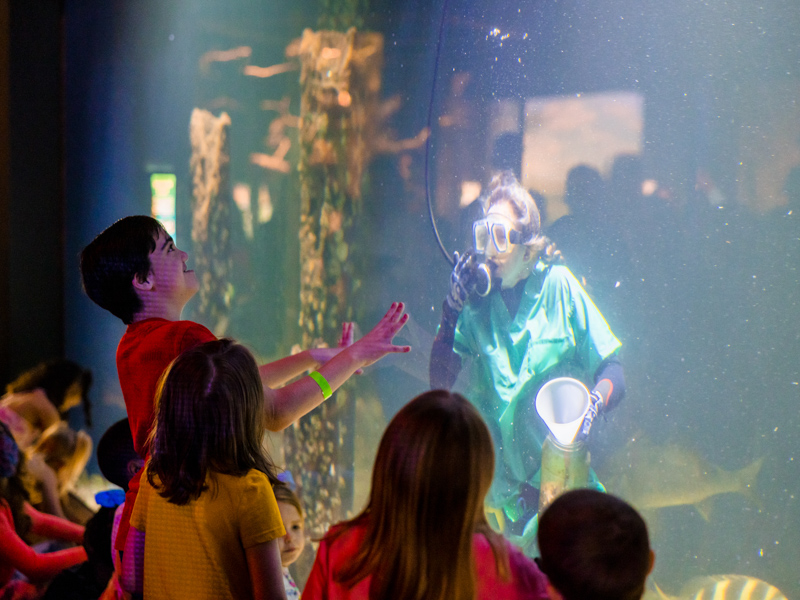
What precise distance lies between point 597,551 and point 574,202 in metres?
1.10

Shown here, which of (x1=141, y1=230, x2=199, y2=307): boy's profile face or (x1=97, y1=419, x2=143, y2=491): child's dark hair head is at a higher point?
(x1=141, y1=230, x2=199, y2=307): boy's profile face

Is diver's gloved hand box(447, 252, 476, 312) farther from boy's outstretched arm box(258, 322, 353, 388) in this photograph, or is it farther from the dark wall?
the dark wall

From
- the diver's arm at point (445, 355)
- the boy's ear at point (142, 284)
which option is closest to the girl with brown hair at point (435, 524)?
the boy's ear at point (142, 284)

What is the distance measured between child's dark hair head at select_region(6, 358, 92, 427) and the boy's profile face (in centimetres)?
230

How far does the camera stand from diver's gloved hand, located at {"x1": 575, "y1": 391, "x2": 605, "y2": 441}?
6.05 feet

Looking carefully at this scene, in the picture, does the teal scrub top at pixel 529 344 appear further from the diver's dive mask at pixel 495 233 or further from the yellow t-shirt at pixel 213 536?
the yellow t-shirt at pixel 213 536

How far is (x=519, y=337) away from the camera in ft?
6.76

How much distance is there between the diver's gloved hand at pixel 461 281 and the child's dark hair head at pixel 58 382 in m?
2.40

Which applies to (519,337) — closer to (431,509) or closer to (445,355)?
(445,355)

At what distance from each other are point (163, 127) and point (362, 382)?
2.15 m

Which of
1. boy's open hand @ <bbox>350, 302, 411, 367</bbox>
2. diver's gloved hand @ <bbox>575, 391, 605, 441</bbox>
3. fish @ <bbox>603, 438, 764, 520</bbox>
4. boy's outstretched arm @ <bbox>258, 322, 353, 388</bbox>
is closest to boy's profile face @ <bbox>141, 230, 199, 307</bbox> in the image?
boy's outstretched arm @ <bbox>258, 322, 353, 388</bbox>

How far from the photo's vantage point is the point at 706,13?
1697 mm

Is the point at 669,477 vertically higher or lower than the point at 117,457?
higher

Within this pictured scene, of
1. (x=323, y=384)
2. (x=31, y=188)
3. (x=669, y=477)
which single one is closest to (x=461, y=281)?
(x=323, y=384)
